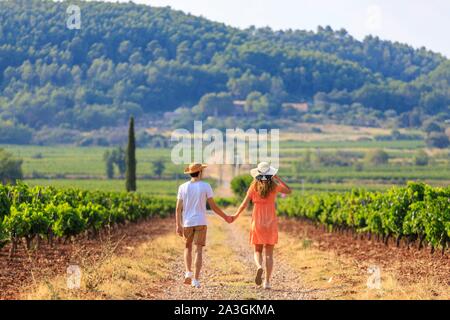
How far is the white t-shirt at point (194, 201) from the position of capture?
1271 cm

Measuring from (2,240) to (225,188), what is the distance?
9215 cm

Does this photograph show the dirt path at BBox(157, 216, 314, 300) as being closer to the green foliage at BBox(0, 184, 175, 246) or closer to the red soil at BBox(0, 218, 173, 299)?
the red soil at BBox(0, 218, 173, 299)

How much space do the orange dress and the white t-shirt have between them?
0.71m

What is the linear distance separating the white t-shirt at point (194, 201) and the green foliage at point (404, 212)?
7.52 meters

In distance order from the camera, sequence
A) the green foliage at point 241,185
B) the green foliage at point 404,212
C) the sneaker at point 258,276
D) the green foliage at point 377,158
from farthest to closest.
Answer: the green foliage at point 377,158
the green foliage at point 241,185
the green foliage at point 404,212
the sneaker at point 258,276

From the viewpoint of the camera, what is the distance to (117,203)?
36344mm

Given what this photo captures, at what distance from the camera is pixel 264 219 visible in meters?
13.0

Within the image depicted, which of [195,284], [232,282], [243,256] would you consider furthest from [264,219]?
[243,256]

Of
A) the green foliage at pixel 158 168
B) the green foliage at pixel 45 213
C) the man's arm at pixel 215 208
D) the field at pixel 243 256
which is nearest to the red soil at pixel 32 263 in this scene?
the field at pixel 243 256

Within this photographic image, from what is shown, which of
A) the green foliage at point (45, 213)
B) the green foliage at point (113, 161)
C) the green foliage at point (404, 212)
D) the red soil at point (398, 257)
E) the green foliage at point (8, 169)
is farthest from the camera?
the green foliage at point (113, 161)

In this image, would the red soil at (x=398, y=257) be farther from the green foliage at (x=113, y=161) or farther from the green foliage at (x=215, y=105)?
the green foliage at (x=215, y=105)

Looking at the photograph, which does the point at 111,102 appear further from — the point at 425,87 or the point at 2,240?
the point at 2,240

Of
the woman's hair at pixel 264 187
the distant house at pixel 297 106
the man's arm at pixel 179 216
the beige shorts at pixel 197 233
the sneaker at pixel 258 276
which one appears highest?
the distant house at pixel 297 106

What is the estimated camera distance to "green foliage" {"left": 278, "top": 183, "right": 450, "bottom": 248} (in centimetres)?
1933
